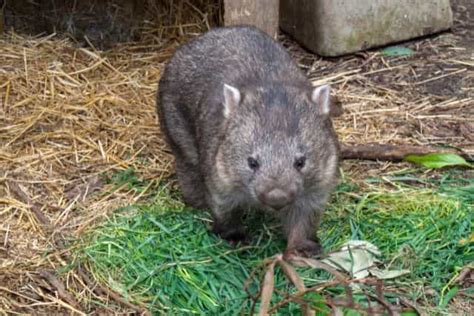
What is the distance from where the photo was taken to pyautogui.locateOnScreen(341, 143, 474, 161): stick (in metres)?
5.57

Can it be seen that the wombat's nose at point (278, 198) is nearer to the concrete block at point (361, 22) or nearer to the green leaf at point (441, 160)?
the green leaf at point (441, 160)

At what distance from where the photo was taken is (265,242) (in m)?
4.86

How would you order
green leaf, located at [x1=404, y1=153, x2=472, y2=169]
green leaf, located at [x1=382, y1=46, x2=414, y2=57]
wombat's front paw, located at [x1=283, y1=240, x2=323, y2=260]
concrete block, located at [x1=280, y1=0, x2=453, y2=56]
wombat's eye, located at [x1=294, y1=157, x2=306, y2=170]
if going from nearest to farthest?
wombat's eye, located at [x1=294, y1=157, x2=306, y2=170] < wombat's front paw, located at [x1=283, y1=240, x2=323, y2=260] < green leaf, located at [x1=404, y1=153, x2=472, y2=169] < concrete block, located at [x1=280, y1=0, x2=453, y2=56] < green leaf, located at [x1=382, y1=46, x2=414, y2=57]

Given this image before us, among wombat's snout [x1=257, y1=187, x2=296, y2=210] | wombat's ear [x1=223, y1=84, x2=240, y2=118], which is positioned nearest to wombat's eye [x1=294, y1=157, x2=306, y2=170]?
wombat's snout [x1=257, y1=187, x2=296, y2=210]

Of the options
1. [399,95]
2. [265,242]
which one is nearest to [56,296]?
[265,242]

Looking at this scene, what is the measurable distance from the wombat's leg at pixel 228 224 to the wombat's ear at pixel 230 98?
0.49 m

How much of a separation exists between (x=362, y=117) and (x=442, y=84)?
0.77 meters

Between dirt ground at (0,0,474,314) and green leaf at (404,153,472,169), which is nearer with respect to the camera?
dirt ground at (0,0,474,314)

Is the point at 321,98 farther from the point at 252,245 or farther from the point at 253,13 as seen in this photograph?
the point at 253,13

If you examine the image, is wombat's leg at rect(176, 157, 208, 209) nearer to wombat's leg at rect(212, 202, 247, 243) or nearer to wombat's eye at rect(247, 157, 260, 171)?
wombat's leg at rect(212, 202, 247, 243)

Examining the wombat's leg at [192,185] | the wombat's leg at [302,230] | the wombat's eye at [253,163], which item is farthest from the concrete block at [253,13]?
the wombat's eye at [253,163]

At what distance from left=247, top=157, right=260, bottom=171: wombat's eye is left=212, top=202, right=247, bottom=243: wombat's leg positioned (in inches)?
17.9

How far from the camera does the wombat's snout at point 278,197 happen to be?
418cm

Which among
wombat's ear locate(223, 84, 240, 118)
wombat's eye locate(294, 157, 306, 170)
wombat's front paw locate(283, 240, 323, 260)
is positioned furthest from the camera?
wombat's front paw locate(283, 240, 323, 260)
